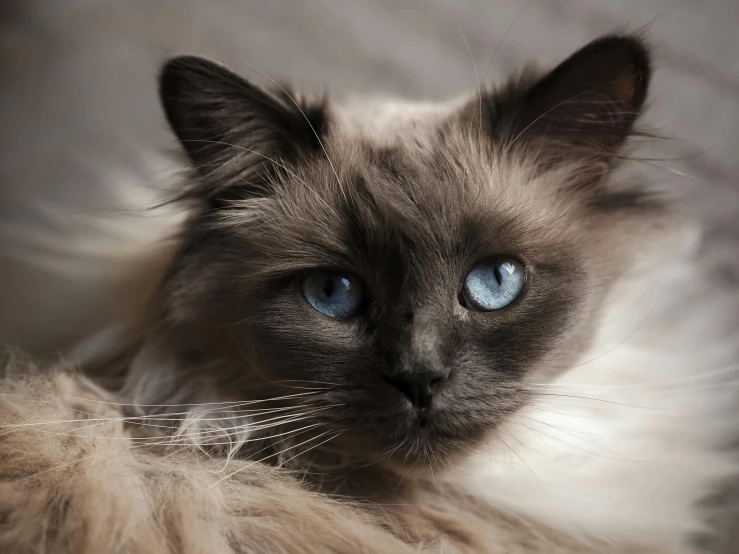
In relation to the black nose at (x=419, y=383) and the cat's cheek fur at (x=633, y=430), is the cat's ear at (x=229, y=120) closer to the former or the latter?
the black nose at (x=419, y=383)

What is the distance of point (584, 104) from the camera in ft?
3.56

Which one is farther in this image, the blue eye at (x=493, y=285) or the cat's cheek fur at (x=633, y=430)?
the cat's cheek fur at (x=633, y=430)

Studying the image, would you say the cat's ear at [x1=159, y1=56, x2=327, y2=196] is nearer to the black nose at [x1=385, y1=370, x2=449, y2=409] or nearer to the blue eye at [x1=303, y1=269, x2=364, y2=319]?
the blue eye at [x1=303, y1=269, x2=364, y2=319]

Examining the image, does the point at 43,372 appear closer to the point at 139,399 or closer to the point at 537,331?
the point at 139,399

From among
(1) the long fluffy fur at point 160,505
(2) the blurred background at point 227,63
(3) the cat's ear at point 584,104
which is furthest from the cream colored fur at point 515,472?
(3) the cat's ear at point 584,104

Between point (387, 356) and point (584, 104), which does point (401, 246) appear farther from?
point (584, 104)

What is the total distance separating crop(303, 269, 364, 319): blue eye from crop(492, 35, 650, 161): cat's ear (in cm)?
35

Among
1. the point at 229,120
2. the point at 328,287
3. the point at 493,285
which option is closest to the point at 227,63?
the point at 229,120

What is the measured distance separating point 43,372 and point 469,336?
70cm

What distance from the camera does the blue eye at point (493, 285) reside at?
984 millimetres

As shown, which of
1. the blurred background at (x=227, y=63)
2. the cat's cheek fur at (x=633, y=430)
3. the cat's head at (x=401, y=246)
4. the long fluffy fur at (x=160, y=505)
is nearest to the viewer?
the long fluffy fur at (x=160, y=505)

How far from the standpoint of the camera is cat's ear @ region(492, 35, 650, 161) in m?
1.02

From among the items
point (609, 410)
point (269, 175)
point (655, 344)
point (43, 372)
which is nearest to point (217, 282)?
point (269, 175)

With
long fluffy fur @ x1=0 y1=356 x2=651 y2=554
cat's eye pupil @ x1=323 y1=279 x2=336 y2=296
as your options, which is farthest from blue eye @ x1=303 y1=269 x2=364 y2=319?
long fluffy fur @ x1=0 y1=356 x2=651 y2=554
